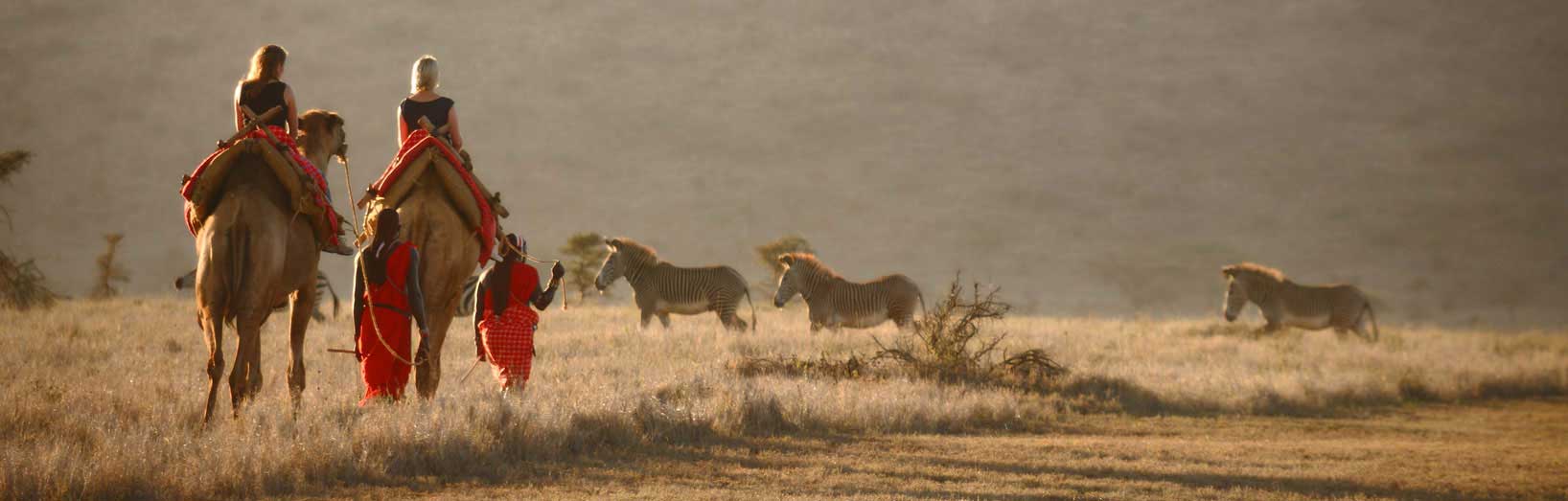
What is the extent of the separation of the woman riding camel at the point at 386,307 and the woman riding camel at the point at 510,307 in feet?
2.33

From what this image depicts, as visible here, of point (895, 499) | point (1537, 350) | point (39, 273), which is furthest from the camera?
point (1537, 350)

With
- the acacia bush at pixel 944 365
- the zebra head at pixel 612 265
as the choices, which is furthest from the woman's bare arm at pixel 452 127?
the zebra head at pixel 612 265

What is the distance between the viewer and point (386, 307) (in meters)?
7.98

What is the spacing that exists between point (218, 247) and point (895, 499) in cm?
402

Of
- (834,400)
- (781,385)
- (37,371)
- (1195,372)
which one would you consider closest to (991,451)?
(834,400)

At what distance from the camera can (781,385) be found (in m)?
11.1

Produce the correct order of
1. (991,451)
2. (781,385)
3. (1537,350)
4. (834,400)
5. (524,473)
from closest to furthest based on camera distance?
(524,473) < (991,451) < (834,400) < (781,385) < (1537,350)

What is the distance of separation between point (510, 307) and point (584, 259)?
2123 cm

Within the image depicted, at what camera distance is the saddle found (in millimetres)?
7930

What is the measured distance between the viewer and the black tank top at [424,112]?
8336 mm

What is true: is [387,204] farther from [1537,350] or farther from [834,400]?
[1537,350]

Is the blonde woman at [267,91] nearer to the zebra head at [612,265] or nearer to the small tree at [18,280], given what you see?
the zebra head at [612,265]

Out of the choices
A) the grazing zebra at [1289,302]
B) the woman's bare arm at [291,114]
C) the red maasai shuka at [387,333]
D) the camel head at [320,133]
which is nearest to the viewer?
the woman's bare arm at [291,114]

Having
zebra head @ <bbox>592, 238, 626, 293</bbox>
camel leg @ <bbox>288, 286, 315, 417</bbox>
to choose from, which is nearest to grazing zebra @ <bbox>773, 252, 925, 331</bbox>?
zebra head @ <bbox>592, 238, 626, 293</bbox>
